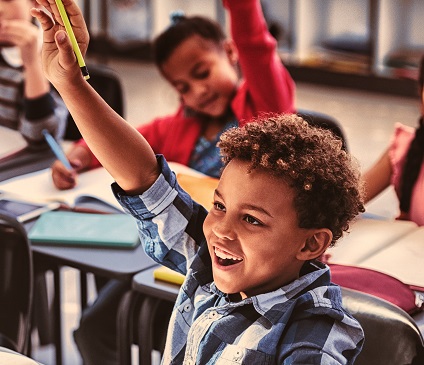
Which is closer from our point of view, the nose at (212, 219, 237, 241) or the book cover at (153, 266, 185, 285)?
the nose at (212, 219, 237, 241)

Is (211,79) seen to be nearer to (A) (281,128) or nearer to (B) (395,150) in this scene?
(B) (395,150)

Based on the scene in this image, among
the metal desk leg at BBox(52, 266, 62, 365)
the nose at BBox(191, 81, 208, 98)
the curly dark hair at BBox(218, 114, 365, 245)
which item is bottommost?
the metal desk leg at BBox(52, 266, 62, 365)

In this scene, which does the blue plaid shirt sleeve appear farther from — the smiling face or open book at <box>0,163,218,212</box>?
open book at <box>0,163,218,212</box>

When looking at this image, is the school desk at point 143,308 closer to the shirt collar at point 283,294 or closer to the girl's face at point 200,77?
the shirt collar at point 283,294

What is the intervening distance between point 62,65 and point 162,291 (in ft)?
1.95

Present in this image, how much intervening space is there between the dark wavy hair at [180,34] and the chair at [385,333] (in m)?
1.04

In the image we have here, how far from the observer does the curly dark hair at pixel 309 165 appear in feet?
3.40

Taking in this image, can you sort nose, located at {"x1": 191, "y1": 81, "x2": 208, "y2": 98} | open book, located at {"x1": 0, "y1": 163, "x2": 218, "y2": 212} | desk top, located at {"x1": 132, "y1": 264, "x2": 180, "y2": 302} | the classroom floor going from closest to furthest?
desk top, located at {"x1": 132, "y1": 264, "x2": 180, "y2": 302} → open book, located at {"x1": 0, "y1": 163, "x2": 218, "y2": 212} → nose, located at {"x1": 191, "y1": 81, "x2": 208, "y2": 98} → the classroom floor

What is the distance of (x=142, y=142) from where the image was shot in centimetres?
107

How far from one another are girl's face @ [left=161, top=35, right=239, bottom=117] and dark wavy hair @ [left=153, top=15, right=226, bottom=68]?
0.01m

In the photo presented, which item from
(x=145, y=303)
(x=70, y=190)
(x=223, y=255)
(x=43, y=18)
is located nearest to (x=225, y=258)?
(x=223, y=255)

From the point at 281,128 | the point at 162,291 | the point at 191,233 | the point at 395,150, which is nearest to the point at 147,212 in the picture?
the point at 191,233

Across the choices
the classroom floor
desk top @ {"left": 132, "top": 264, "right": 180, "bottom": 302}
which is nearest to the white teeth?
desk top @ {"left": 132, "top": 264, "right": 180, "bottom": 302}

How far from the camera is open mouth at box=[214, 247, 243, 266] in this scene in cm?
105
